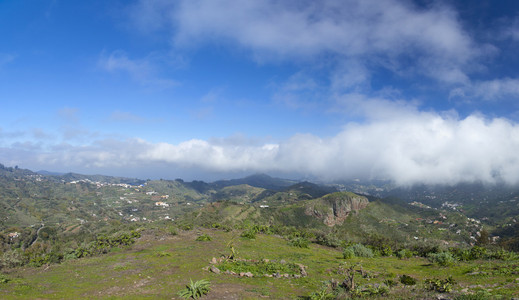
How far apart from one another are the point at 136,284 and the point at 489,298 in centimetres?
2735

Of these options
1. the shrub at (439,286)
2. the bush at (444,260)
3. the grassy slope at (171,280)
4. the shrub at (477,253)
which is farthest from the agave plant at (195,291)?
the shrub at (477,253)

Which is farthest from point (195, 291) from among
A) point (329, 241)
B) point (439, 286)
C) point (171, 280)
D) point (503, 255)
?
point (329, 241)

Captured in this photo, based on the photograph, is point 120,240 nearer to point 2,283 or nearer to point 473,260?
point 2,283

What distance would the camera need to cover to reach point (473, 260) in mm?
31844

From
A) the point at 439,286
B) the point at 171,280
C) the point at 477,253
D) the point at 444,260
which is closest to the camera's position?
the point at 439,286

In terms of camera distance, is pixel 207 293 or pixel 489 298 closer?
pixel 489 298

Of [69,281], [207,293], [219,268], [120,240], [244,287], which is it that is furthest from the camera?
[120,240]

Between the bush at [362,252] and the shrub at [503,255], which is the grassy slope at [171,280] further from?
the bush at [362,252]

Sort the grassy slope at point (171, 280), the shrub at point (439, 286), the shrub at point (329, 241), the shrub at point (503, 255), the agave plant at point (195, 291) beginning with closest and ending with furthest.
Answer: the shrub at point (439, 286), the agave plant at point (195, 291), the grassy slope at point (171, 280), the shrub at point (503, 255), the shrub at point (329, 241)

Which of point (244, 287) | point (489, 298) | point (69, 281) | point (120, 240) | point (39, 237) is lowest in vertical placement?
point (39, 237)

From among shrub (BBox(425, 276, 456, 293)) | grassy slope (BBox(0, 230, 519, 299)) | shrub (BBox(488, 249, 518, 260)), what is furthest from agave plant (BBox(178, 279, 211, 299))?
shrub (BBox(488, 249, 518, 260))

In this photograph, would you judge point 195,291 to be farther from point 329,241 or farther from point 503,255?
point 329,241

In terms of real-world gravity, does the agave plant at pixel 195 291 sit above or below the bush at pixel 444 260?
above

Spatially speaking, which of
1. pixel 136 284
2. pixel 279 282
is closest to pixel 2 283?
pixel 136 284
